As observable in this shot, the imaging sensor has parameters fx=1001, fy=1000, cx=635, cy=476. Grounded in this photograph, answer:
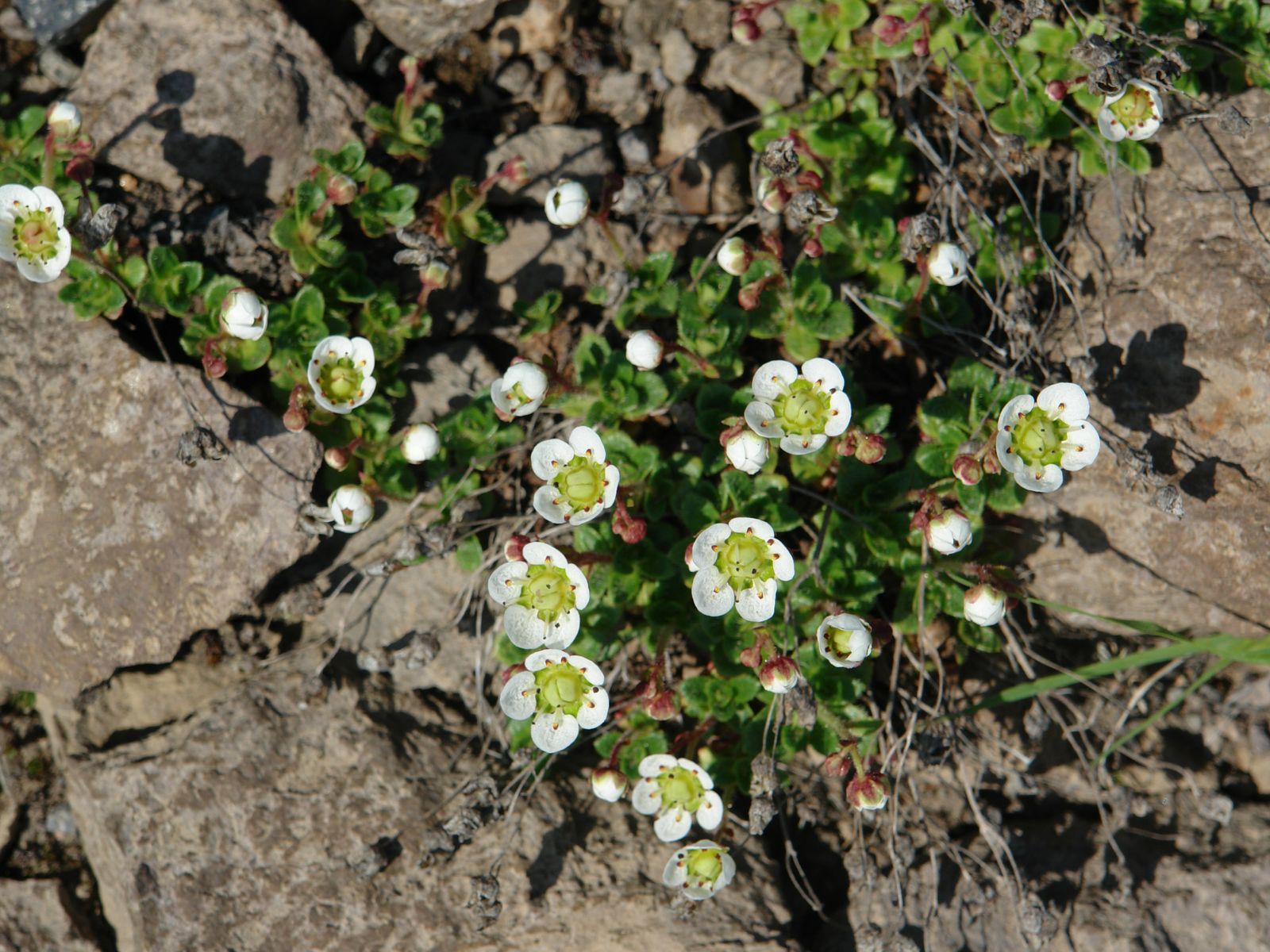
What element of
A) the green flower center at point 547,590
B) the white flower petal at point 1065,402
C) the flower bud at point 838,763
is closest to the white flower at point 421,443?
the green flower center at point 547,590

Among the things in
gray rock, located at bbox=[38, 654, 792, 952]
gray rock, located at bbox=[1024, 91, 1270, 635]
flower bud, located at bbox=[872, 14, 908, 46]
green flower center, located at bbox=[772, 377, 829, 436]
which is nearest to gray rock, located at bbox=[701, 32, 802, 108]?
flower bud, located at bbox=[872, 14, 908, 46]

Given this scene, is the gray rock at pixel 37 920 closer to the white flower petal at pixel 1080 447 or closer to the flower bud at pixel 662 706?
the flower bud at pixel 662 706

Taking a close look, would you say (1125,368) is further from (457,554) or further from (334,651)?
(334,651)

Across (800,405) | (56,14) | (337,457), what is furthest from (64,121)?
(800,405)

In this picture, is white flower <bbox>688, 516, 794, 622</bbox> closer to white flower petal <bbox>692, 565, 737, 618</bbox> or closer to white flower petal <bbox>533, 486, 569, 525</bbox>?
white flower petal <bbox>692, 565, 737, 618</bbox>

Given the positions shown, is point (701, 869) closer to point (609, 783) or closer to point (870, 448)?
point (609, 783)

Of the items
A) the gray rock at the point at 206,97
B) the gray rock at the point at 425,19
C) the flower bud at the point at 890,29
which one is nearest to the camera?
the flower bud at the point at 890,29

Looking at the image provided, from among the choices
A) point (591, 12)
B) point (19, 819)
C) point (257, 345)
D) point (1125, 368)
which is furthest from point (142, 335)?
point (1125, 368)
